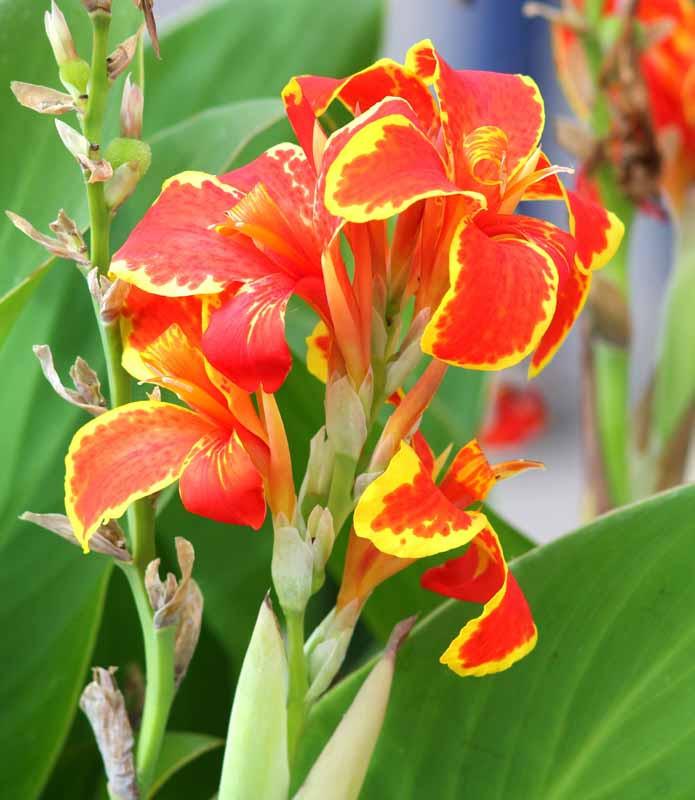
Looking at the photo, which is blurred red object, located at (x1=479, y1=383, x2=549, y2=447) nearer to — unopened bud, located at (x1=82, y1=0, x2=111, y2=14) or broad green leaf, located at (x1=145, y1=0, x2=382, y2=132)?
broad green leaf, located at (x1=145, y1=0, x2=382, y2=132)

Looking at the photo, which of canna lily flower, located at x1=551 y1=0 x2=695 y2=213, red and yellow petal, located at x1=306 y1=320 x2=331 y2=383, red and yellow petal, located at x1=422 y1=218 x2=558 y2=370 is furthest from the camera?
canna lily flower, located at x1=551 y1=0 x2=695 y2=213

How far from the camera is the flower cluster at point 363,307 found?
0.27 m

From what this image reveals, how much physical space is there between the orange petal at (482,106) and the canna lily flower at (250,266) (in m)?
0.04

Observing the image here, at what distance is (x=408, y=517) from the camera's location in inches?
11.1

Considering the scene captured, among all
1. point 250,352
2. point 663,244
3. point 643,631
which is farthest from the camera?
point 663,244

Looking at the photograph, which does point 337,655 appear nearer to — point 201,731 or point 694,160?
point 201,731

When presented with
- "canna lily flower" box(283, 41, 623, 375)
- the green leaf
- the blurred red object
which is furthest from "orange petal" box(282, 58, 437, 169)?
the blurred red object

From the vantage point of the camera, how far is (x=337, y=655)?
12.7 inches

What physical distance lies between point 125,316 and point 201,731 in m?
0.29

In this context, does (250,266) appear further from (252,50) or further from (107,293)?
(252,50)

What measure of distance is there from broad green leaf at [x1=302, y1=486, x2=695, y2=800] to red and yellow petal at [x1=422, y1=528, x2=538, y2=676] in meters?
0.06

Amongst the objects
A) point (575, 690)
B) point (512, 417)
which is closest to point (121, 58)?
point (575, 690)

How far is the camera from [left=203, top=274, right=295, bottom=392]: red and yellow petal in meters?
0.28

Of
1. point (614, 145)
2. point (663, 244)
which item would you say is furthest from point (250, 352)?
point (663, 244)
